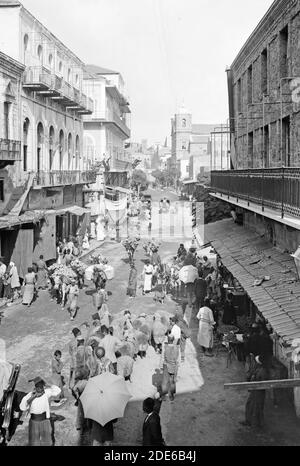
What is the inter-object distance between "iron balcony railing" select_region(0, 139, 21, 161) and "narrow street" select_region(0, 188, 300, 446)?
5576 millimetres

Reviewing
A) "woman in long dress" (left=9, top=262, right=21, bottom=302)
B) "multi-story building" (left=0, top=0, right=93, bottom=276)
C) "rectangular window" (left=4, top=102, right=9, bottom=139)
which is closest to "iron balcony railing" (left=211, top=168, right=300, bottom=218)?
"woman in long dress" (left=9, top=262, right=21, bottom=302)

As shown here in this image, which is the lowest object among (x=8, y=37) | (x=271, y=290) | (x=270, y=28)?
(x=271, y=290)

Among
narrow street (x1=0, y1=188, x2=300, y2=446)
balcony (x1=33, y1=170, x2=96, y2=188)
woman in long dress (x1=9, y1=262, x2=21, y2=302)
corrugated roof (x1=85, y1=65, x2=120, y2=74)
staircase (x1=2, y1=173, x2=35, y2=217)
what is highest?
corrugated roof (x1=85, y1=65, x2=120, y2=74)

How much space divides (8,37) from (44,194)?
24.7 feet

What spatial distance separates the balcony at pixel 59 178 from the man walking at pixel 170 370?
50.2 ft

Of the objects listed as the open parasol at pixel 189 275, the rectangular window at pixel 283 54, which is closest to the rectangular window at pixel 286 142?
the rectangular window at pixel 283 54

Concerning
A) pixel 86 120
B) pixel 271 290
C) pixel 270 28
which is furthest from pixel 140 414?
pixel 86 120

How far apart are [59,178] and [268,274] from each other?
754 inches

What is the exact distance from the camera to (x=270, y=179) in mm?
12680

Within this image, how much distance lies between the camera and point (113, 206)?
40.1 m

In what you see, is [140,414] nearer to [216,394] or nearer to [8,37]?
[216,394]

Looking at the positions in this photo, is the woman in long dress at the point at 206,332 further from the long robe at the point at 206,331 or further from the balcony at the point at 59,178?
the balcony at the point at 59,178

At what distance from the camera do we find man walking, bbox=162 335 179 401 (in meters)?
10.7

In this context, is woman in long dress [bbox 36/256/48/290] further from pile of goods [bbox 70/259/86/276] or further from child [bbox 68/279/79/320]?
child [bbox 68/279/79/320]
